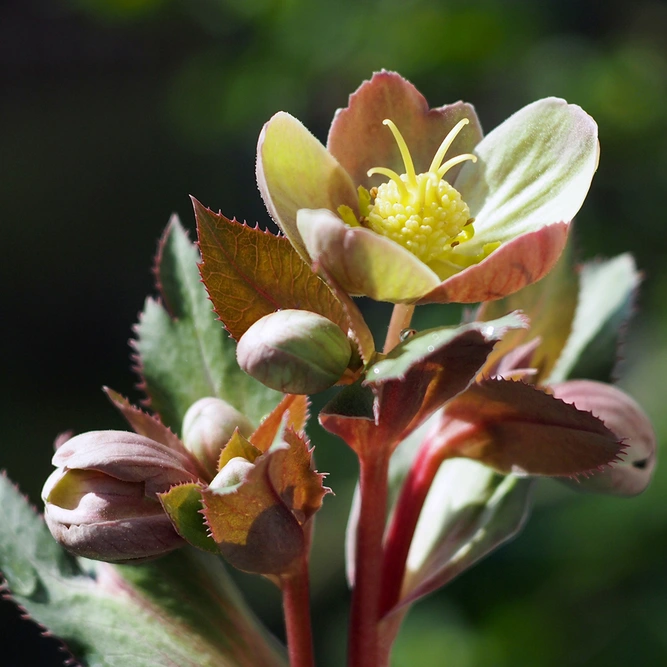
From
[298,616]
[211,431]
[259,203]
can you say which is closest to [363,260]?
[211,431]

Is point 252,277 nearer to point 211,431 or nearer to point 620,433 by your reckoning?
point 211,431

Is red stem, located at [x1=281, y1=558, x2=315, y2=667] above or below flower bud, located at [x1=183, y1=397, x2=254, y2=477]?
below

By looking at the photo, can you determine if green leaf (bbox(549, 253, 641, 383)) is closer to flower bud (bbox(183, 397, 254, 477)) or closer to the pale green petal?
the pale green petal

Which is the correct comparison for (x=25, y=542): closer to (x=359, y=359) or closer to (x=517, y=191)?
(x=359, y=359)

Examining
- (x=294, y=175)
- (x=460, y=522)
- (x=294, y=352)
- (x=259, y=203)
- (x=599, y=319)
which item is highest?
(x=259, y=203)

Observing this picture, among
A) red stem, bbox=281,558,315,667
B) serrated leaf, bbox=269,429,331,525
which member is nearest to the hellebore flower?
serrated leaf, bbox=269,429,331,525

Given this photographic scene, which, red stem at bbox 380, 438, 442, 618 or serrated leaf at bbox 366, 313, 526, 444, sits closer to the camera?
serrated leaf at bbox 366, 313, 526, 444

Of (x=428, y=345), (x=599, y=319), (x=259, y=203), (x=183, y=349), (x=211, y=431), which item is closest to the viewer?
(x=428, y=345)
